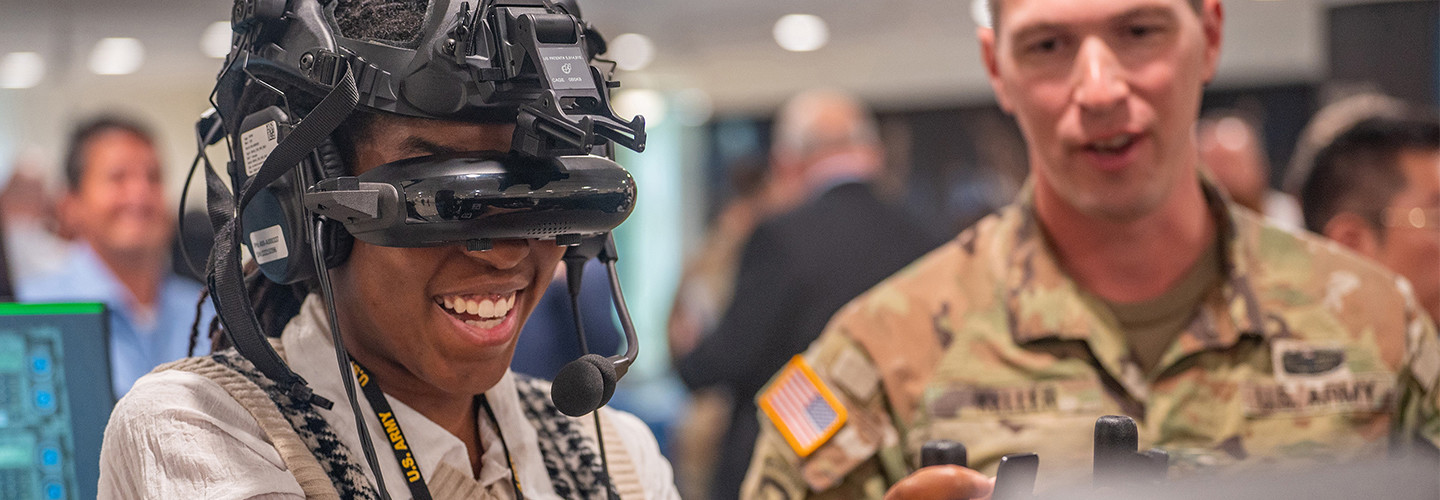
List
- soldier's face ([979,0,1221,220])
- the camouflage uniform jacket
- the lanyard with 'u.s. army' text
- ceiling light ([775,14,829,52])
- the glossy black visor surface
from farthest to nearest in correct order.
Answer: ceiling light ([775,14,829,52]) < the camouflage uniform jacket < soldier's face ([979,0,1221,220]) < the lanyard with 'u.s. army' text < the glossy black visor surface

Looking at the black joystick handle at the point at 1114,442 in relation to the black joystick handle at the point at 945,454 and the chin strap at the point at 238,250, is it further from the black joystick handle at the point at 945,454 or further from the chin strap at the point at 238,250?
the chin strap at the point at 238,250

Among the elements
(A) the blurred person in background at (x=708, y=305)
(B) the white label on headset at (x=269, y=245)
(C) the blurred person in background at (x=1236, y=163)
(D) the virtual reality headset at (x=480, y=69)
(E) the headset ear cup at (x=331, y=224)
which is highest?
(D) the virtual reality headset at (x=480, y=69)

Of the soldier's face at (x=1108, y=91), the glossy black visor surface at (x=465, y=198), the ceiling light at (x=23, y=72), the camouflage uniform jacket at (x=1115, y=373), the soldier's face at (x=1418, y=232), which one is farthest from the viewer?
the ceiling light at (x=23, y=72)

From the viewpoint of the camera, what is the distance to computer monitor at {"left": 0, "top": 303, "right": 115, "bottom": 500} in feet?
4.33

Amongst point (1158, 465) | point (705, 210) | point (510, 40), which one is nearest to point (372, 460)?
point (510, 40)

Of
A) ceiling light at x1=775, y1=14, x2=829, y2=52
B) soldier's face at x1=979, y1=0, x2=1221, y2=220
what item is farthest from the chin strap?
ceiling light at x1=775, y1=14, x2=829, y2=52

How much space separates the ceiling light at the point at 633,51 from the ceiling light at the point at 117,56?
2.82 meters

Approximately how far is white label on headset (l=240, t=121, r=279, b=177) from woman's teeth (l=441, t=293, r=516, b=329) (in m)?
0.20

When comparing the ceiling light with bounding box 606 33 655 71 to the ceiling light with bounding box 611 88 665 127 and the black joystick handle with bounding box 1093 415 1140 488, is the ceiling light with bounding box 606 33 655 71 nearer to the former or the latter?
the ceiling light with bounding box 611 88 665 127

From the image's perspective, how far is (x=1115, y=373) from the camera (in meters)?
1.77

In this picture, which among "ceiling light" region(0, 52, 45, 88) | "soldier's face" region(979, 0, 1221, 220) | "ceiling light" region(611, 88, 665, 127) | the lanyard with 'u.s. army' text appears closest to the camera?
the lanyard with 'u.s. army' text

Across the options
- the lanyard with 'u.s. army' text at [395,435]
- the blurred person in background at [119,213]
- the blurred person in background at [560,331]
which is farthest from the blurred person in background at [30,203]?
the lanyard with 'u.s. army' text at [395,435]

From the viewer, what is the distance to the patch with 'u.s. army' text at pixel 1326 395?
1765 millimetres

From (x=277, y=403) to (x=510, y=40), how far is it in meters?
0.38
